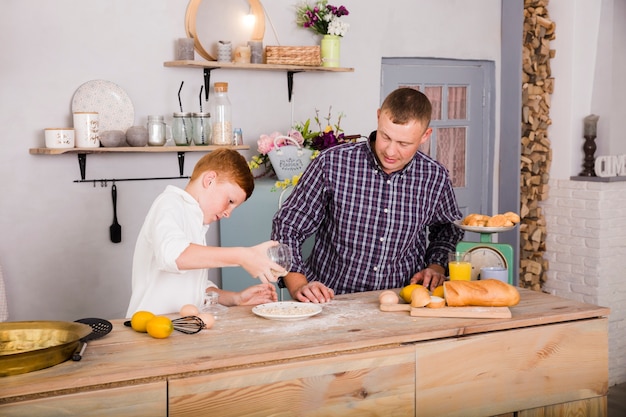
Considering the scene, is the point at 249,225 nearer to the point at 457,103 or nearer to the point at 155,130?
the point at 155,130

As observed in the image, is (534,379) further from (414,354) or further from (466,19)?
(466,19)

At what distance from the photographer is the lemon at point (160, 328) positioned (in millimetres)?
2385

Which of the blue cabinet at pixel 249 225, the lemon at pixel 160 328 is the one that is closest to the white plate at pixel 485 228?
the lemon at pixel 160 328

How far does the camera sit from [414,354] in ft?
8.18

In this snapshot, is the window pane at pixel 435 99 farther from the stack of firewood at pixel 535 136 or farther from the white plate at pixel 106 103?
the white plate at pixel 106 103

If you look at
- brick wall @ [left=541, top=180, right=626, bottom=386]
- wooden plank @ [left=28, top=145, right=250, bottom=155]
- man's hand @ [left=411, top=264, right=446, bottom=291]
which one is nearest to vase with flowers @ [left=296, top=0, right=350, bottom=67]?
wooden plank @ [left=28, top=145, right=250, bottom=155]

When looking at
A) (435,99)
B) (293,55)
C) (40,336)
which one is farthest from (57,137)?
(435,99)

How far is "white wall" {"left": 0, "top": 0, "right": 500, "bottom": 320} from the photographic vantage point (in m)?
4.42

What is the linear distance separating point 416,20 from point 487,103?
0.95 m

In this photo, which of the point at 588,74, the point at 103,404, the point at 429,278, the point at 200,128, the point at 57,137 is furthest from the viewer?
the point at 588,74

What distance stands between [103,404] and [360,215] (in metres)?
1.67

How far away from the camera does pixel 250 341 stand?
239 cm

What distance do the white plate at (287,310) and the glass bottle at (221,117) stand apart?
7.09 feet

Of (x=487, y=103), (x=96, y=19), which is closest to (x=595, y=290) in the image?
(x=487, y=103)
